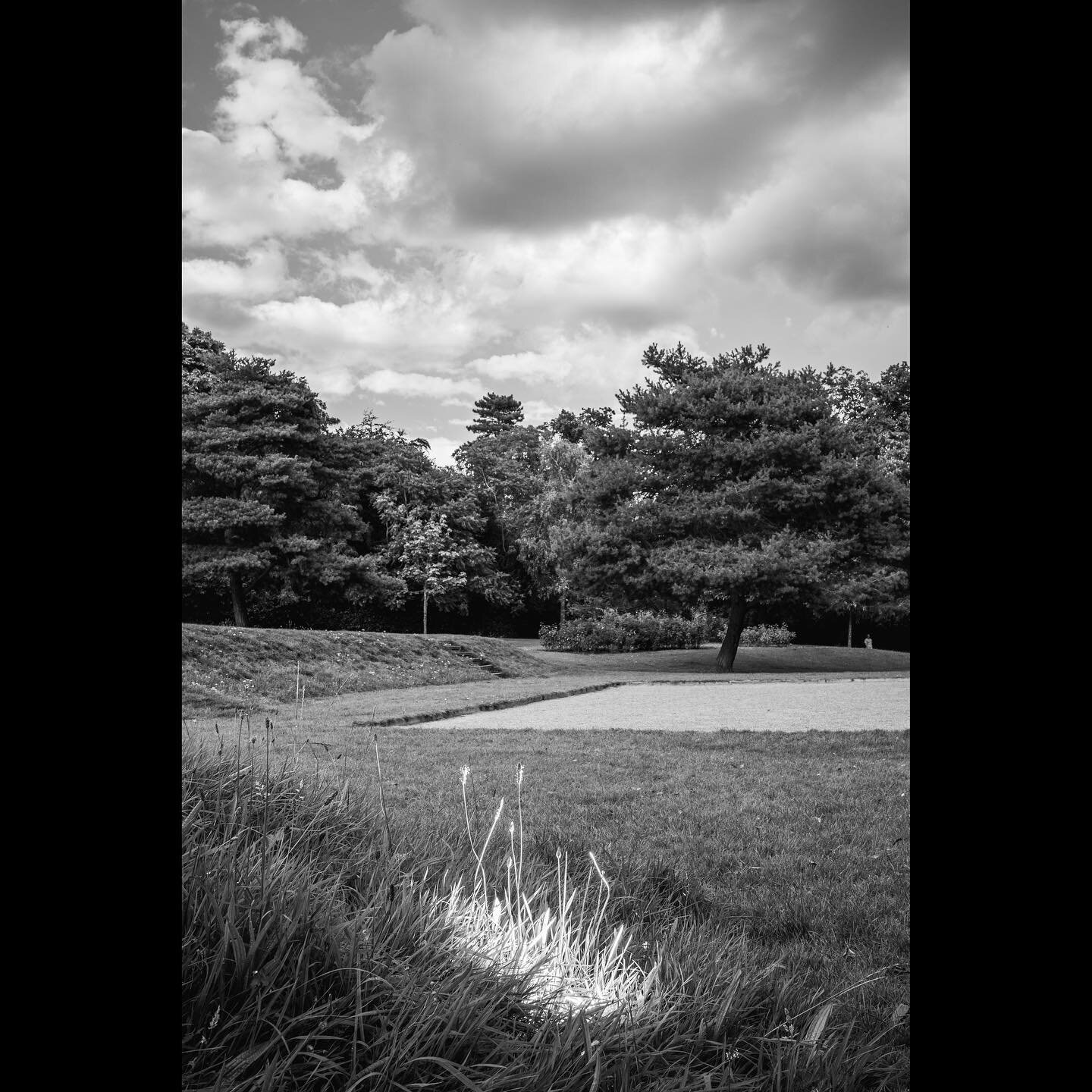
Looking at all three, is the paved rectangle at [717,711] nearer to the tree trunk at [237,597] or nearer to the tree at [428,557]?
the tree trunk at [237,597]

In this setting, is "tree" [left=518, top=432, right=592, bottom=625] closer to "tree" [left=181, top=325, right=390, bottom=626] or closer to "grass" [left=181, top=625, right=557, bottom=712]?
"tree" [left=181, top=325, right=390, bottom=626]

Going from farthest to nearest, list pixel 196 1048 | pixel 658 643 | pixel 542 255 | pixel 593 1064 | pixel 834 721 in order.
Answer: pixel 658 643 < pixel 542 255 < pixel 834 721 < pixel 593 1064 < pixel 196 1048

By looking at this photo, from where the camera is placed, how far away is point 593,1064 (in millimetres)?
1745

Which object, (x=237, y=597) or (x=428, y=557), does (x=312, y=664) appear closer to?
(x=237, y=597)

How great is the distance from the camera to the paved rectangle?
841cm

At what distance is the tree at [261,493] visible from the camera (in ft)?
69.0

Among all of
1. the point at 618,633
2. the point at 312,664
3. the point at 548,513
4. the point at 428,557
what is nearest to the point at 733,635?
the point at 618,633

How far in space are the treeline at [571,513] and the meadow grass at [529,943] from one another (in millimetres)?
11099

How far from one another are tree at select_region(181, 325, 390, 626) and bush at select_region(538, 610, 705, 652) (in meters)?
4.97

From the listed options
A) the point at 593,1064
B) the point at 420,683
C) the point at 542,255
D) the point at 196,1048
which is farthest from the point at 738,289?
the point at 420,683

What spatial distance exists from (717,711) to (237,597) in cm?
1529

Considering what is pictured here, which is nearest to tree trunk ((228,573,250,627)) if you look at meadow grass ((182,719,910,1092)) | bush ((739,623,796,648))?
bush ((739,623,796,648))

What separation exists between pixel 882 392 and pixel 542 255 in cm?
2586
